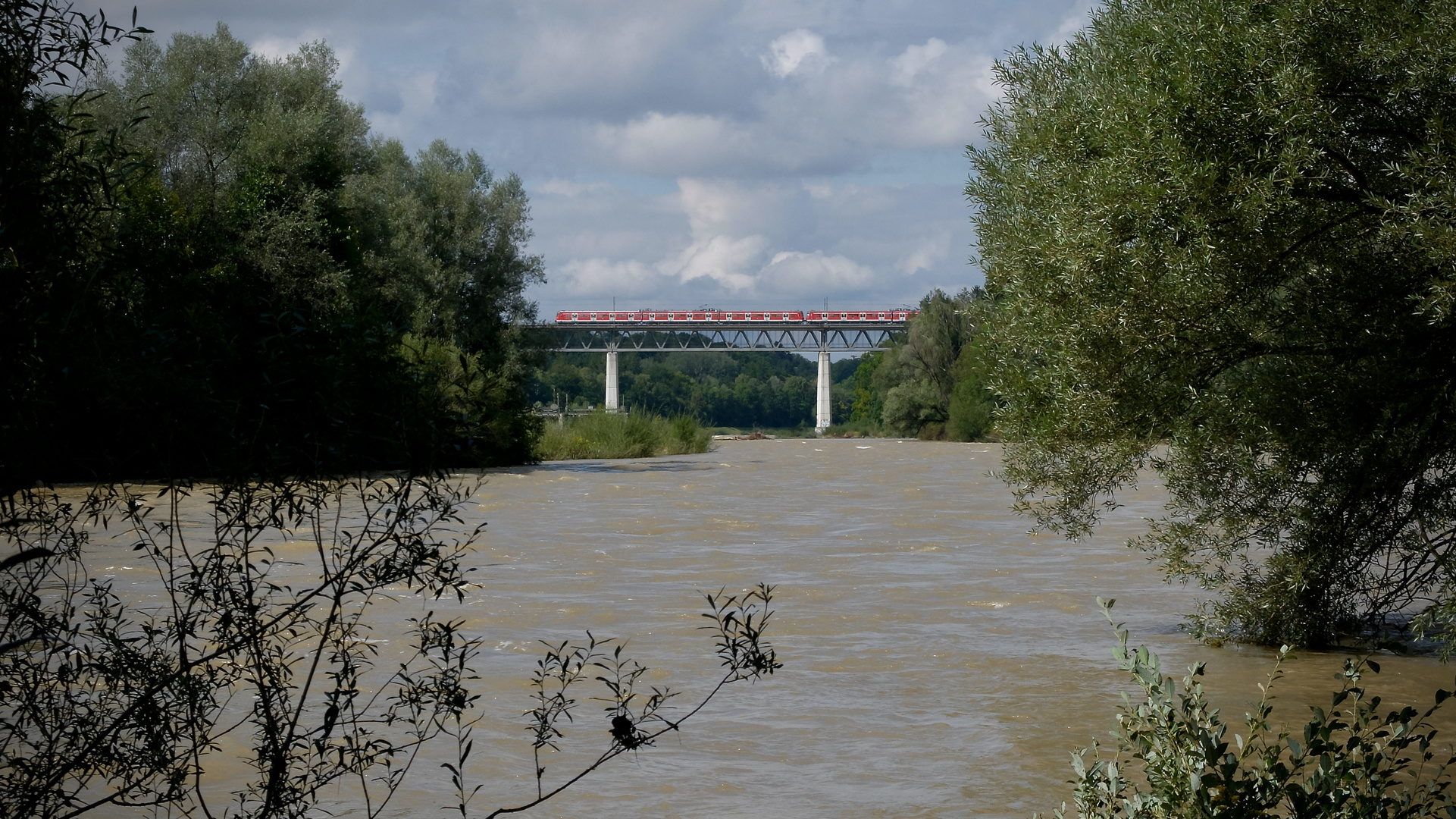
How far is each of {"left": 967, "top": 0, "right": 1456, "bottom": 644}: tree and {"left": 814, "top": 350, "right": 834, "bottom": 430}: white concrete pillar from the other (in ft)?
303

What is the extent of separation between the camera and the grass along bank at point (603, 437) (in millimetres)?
46500

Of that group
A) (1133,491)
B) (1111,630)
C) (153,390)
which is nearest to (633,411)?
(1133,491)

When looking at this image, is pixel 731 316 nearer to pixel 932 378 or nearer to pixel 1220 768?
pixel 932 378

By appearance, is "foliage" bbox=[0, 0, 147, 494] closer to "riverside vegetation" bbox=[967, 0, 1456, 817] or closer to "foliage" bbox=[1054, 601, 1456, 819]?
"foliage" bbox=[1054, 601, 1456, 819]

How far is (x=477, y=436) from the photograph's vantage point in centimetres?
521

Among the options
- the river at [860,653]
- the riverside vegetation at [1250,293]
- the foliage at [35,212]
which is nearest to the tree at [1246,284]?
the riverside vegetation at [1250,293]

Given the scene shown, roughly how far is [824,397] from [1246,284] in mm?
98840

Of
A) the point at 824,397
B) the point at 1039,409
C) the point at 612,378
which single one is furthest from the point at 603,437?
the point at 824,397

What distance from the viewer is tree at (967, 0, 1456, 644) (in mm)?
7258

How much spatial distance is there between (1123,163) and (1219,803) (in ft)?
16.2

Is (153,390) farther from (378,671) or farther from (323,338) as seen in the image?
(378,671)

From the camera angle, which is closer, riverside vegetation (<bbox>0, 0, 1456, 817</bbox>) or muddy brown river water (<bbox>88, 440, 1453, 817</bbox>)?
riverside vegetation (<bbox>0, 0, 1456, 817</bbox>)

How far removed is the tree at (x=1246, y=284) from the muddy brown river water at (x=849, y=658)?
4.13 ft

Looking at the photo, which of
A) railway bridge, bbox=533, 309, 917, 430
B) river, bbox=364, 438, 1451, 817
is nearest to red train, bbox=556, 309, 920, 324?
railway bridge, bbox=533, 309, 917, 430
